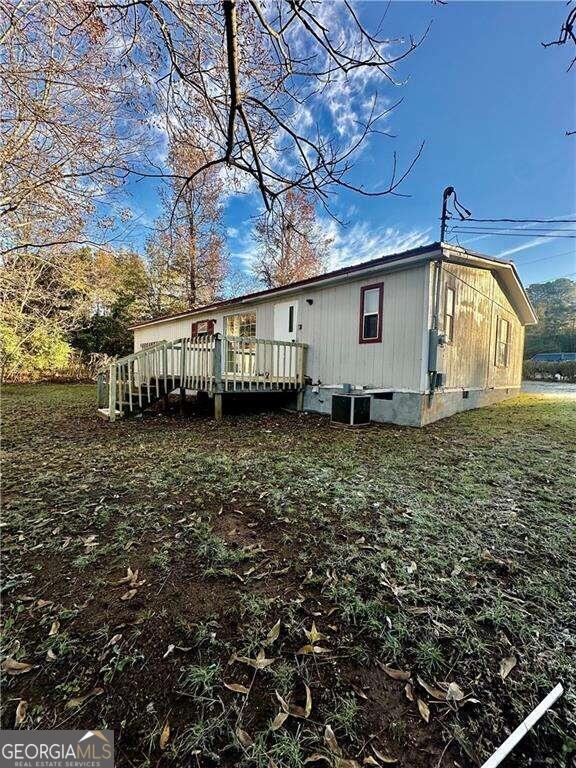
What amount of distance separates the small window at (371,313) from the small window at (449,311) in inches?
56.7

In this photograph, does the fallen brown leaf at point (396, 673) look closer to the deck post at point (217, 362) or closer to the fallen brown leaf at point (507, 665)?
the fallen brown leaf at point (507, 665)

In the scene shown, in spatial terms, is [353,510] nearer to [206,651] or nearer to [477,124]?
[206,651]

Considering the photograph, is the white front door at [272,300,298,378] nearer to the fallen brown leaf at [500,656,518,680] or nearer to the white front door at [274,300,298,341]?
the white front door at [274,300,298,341]

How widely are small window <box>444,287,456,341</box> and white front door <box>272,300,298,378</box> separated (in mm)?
3693

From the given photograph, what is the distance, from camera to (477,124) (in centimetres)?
469

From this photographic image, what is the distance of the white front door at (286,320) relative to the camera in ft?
31.4

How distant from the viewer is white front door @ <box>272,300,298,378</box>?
8.77 meters

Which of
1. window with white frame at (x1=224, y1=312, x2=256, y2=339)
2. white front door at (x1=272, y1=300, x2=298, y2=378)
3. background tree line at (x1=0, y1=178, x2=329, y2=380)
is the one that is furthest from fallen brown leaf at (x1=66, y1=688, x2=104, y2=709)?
background tree line at (x1=0, y1=178, x2=329, y2=380)

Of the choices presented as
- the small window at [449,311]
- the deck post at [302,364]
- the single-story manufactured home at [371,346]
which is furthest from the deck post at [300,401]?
the small window at [449,311]

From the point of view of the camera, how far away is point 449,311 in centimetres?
771

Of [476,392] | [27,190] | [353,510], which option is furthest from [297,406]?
[27,190]

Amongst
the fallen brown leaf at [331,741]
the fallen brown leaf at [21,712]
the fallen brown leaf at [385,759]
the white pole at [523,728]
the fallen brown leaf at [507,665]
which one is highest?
the white pole at [523,728]

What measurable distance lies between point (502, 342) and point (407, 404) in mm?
6868

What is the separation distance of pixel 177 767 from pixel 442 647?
1.22 m
